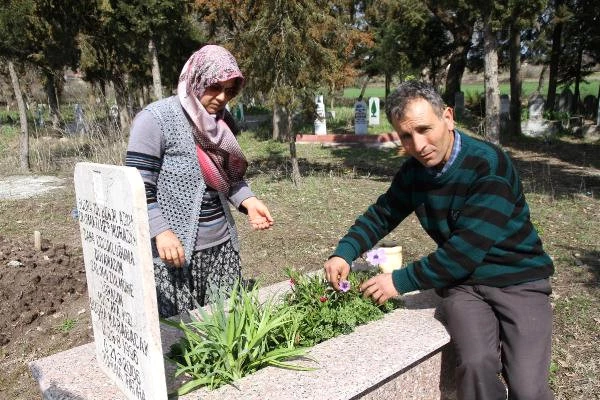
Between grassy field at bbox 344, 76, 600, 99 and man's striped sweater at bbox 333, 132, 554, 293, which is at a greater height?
Answer: grassy field at bbox 344, 76, 600, 99

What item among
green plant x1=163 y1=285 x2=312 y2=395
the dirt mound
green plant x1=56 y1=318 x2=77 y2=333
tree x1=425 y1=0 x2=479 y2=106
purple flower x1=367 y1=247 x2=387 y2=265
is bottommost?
green plant x1=56 y1=318 x2=77 y2=333

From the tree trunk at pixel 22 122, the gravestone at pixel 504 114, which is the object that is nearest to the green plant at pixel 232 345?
the tree trunk at pixel 22 122

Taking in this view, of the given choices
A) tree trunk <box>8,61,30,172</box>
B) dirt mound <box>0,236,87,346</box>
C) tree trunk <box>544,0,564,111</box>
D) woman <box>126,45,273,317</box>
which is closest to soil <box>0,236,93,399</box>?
dirt mound <box>0,236,87,346</box>

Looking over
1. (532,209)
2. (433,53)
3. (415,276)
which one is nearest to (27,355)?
(415,276)

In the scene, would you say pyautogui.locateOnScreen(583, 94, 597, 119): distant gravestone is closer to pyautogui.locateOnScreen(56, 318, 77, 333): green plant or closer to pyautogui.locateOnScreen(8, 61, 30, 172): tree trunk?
pyautogui.locateOnScreen(8, 61, 30, 172): tree trunk

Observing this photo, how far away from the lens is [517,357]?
81.7 inches

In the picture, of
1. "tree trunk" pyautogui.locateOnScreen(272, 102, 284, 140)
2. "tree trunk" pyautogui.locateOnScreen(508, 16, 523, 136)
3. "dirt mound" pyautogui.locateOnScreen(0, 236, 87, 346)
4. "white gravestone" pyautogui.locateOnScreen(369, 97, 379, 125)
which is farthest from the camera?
"white gravestone" pyautogui.locateOnScreen(369, 97, 379, 125)

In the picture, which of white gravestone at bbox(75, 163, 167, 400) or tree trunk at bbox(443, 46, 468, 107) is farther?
tree trunk at bbox(443, 46, 468, 107)

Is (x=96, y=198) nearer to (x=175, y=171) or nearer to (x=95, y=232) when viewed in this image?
(x=95, y=232)

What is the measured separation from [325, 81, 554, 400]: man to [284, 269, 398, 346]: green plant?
0.94 ft

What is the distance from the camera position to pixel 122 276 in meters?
1.76

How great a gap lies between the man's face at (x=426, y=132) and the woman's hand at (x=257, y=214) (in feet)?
2.33

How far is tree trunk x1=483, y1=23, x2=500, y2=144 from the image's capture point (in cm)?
900

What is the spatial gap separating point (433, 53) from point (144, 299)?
21.3 m
